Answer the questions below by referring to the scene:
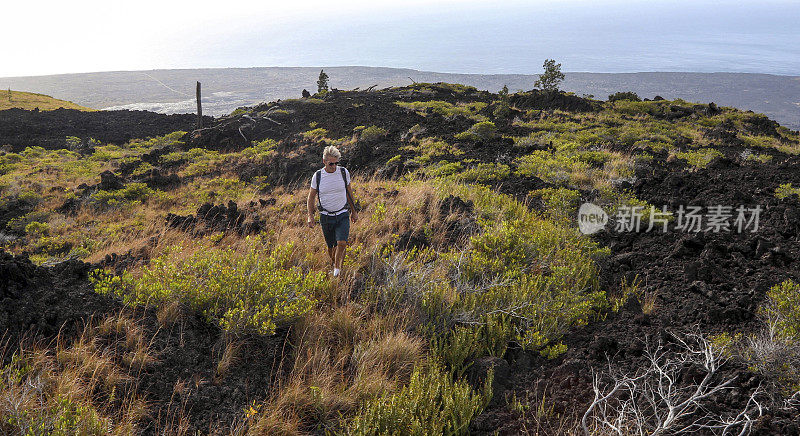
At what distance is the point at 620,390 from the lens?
2.76 metres

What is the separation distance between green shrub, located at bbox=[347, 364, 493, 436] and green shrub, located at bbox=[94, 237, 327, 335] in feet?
3.69

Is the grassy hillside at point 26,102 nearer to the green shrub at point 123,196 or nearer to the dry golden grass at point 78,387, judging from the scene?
the green shrub at point 123,196

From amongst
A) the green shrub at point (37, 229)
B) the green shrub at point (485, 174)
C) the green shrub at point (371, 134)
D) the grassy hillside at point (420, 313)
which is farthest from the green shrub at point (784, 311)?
the green shrub at point (371, 134)

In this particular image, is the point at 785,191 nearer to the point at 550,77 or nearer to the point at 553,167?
the point at 553,167

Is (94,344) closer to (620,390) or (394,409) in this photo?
(394,409)

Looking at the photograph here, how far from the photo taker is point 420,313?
3.66 meters

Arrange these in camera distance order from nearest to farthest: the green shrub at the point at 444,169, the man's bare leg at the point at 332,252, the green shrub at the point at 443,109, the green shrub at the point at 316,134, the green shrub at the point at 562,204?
1. the man's bare leg at the point at 332,252
2. the green shrub at the point at 562,204
3. the green shrub at the point at 444,169
4. the green shrub at the point at 316,134
5. the green shrub at the point at 443,109

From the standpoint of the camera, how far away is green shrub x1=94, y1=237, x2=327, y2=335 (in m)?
3.11

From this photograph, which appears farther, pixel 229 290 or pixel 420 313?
pixel 420 313

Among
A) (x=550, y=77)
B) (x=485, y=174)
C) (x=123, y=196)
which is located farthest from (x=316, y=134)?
(x=550, y=77)

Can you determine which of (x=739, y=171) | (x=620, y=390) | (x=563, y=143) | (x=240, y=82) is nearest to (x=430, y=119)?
(x=563, y=143)

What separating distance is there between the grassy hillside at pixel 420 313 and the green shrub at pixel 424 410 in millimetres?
19

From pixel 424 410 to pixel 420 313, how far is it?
122 centimetres

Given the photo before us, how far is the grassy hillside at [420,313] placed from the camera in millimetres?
2471
